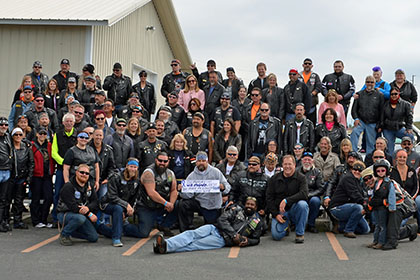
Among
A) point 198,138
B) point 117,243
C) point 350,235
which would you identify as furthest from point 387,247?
point 198,138

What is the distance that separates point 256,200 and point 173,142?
2207 mm

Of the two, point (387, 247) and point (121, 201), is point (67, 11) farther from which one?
point (387, 247)

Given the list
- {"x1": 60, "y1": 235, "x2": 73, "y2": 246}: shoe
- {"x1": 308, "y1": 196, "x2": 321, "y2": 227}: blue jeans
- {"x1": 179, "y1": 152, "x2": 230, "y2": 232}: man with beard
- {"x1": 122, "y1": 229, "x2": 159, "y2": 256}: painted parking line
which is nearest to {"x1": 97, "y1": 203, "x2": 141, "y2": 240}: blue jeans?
{"x1": 122, "y1": 229, "x2": 159, "y2": 256}: painted parking line

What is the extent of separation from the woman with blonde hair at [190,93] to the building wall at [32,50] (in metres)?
5.07

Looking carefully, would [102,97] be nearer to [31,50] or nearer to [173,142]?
[173,142]

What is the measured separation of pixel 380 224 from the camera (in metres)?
9.62

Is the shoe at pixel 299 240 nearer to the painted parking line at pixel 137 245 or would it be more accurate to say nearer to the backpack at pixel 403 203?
the backpack at pixel 403 203

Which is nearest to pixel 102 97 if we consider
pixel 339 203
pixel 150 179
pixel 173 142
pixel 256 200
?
pixel 173 142

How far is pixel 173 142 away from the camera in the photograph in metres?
11.7

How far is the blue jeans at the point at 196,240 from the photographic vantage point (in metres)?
9.04

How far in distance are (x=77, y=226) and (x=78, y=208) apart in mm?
310

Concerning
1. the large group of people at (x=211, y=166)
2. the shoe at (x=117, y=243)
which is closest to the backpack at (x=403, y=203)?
the large group of people at (x=211, y=166)

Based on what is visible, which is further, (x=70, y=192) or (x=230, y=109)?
(x=230, y=109)

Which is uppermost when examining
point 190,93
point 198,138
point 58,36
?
point 58,36
